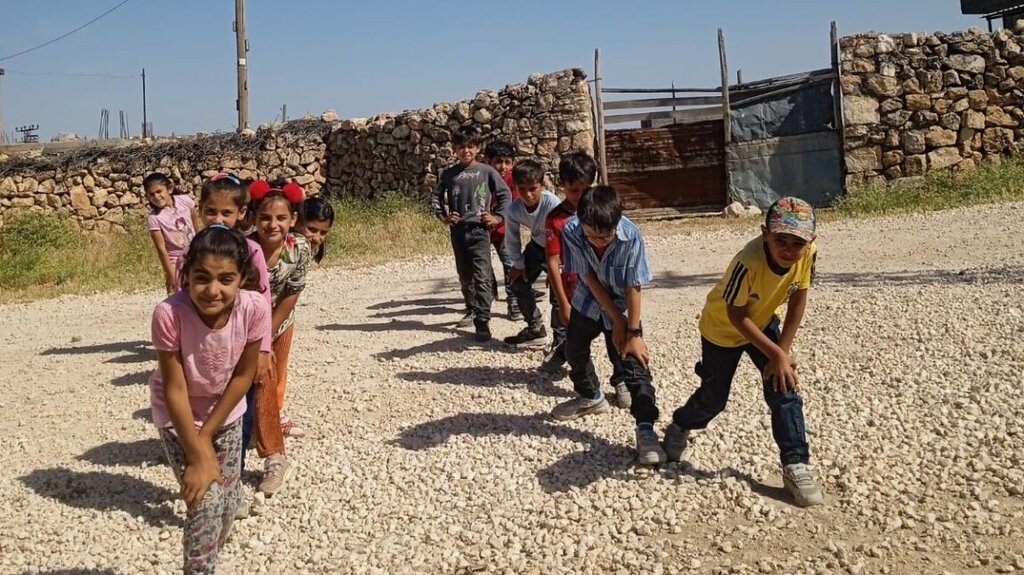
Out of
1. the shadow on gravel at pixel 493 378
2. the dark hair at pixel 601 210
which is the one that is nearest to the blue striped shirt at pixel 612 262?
the dark hair at pixel 601 210

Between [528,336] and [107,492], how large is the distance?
10.2 feet

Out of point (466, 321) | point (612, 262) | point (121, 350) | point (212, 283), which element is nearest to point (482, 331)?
point (466, 321)

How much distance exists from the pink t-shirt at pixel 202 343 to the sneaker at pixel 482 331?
364cm

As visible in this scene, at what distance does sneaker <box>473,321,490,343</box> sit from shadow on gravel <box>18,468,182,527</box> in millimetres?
2935

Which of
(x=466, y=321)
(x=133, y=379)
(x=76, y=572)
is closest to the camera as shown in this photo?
(x=76, y=572)

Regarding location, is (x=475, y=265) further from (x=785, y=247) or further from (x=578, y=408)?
(x=785, y=247)

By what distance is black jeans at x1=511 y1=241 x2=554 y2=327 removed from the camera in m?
6.07

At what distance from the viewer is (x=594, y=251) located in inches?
162

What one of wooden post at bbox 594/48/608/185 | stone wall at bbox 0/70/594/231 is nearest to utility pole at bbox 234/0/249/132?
stone wall at bbox 0/70/594/231

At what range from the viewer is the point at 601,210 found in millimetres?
3881

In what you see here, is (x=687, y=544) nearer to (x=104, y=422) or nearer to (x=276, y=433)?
(x=276, y=433)

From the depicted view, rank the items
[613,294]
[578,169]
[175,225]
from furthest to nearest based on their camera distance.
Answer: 1. [175,225]
2. [578,169]
3. [613,294]

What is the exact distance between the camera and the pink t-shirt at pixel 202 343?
278cm

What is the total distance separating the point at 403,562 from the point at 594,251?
1661 mm
